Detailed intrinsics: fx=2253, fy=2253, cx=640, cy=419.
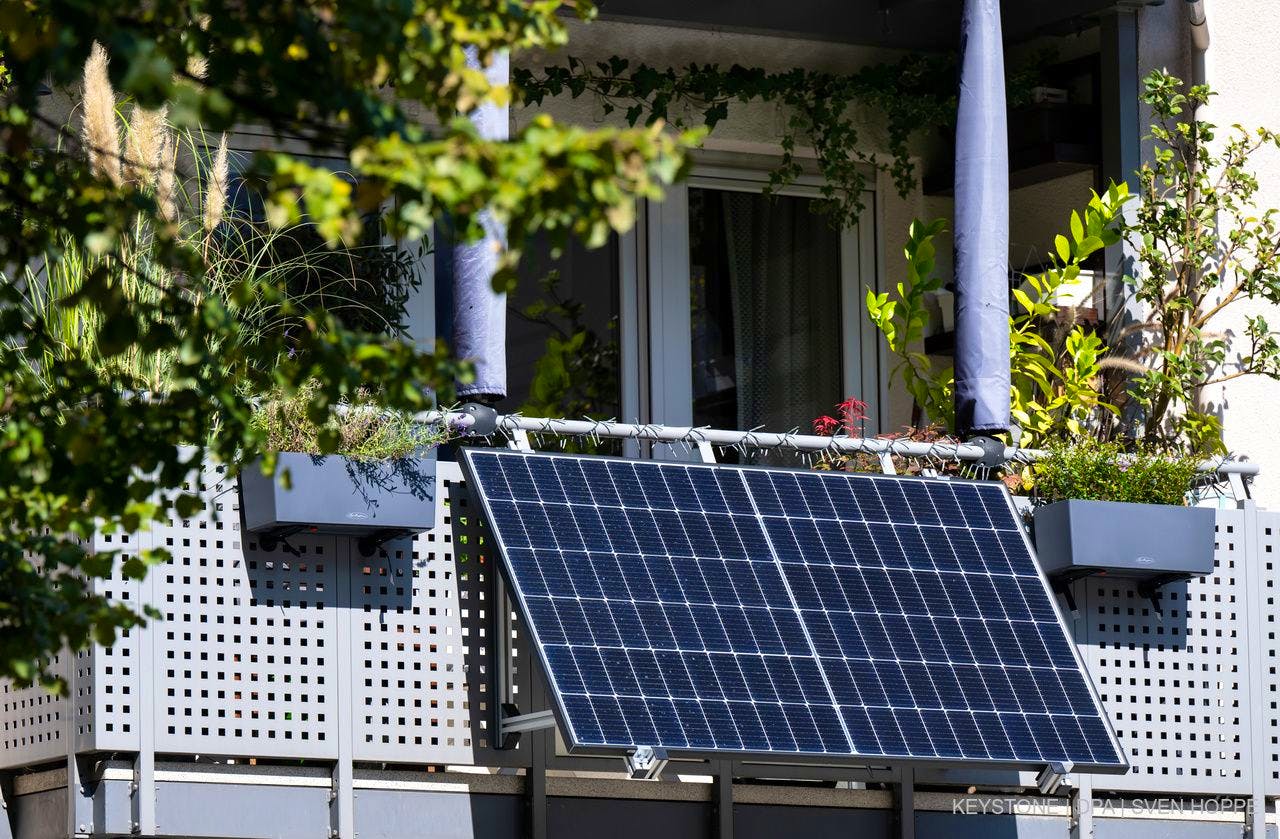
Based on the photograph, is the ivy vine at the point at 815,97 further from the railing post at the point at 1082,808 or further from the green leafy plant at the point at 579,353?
the railing post at the point at 1082,808

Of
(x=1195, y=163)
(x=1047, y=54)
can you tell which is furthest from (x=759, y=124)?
(x=1195, y=163)

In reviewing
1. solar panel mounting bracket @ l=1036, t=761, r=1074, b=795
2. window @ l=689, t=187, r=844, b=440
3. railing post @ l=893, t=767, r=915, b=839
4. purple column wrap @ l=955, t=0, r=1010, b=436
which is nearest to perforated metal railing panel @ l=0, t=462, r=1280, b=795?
railing post @ l=893, t=767, r=915, b=839

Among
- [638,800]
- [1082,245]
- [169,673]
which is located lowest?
[638,800]

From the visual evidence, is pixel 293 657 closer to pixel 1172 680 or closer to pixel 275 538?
pixel 275 538

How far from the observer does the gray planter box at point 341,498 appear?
7580 mm

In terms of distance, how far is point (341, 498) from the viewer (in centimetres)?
768

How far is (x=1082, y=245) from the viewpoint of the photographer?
404 inches

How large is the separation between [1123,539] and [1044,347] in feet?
5.85

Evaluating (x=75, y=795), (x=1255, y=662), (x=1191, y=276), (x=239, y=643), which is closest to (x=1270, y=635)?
(x=1255, y=662)

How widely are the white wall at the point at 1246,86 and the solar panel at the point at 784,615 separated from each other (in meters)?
2.72

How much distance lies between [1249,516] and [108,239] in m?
6.34

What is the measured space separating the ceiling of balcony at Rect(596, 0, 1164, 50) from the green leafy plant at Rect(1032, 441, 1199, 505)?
115 inches

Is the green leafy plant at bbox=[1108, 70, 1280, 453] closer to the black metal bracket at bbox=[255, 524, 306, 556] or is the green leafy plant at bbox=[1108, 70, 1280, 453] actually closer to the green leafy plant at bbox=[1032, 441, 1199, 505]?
the green leafy plant at bbox=[1032, 441, 1199, 505]

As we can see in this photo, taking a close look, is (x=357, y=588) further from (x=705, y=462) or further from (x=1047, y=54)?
(x=1047, y=54)
